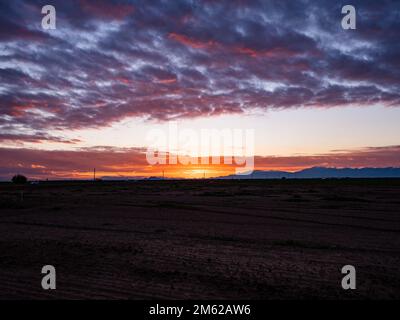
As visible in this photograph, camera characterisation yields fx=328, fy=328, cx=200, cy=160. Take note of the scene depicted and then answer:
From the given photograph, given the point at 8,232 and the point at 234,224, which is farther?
the point at 234,224

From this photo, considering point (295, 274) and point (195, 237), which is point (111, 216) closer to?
point (195, 237)

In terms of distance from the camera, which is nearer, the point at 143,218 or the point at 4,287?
the point at 4,287

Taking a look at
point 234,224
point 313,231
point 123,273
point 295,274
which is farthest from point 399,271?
point 234,224

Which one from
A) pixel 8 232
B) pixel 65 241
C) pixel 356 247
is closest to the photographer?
pixel 356 247

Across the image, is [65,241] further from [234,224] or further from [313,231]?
[313,231]

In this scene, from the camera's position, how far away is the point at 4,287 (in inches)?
288

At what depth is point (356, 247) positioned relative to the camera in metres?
11.6
